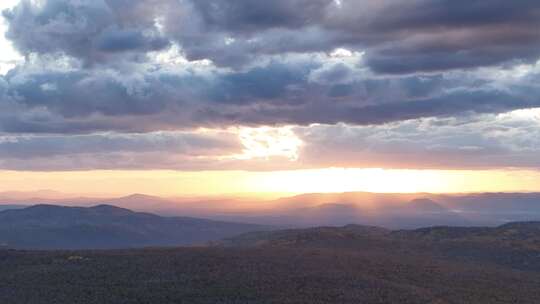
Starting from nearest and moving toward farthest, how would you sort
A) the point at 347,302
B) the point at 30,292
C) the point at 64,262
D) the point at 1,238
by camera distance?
the point at 347,302
the point at 30,292
the point at 64,262
the point at 1,238

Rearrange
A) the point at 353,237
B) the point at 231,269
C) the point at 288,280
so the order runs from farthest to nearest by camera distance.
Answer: the point at 353,237 < the point at 231,269 < the point at 288,280

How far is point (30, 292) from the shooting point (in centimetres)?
4625

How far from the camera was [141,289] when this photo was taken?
46.8m

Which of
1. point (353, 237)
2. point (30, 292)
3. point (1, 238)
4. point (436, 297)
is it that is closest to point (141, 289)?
point (30, 292)

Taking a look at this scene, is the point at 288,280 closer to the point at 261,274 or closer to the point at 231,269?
the point at 261,274

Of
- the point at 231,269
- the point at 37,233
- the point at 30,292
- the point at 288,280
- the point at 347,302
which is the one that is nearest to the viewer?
the point at 347,302

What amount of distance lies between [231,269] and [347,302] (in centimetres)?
1555

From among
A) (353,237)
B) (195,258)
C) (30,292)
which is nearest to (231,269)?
(195,258)

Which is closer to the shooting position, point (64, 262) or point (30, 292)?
point (30, 292)

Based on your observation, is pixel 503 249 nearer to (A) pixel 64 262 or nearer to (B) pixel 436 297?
(B) pixel 436 297

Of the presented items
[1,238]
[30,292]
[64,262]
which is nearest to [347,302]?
[30,292]

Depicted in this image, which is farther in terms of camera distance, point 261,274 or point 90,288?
point 261,274

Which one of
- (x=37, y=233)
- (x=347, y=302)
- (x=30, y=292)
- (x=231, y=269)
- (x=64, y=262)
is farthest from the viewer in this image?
(x=37, y=233)

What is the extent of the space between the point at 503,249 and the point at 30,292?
60.3 meters
